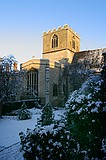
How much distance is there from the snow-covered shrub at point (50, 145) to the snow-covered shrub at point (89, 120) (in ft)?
1.01

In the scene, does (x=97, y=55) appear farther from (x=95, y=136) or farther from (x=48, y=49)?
(x=95, y=136)

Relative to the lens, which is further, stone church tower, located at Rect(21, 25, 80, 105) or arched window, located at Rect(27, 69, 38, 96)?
arched window, located at Rect(27, 69, 38, 96)

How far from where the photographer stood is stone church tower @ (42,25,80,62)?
112 feet

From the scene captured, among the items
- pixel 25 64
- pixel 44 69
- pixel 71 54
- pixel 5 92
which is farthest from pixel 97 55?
pixel 5 92

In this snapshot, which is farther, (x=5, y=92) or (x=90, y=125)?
(x=5, y=92)

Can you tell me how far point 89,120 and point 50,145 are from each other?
1.26m

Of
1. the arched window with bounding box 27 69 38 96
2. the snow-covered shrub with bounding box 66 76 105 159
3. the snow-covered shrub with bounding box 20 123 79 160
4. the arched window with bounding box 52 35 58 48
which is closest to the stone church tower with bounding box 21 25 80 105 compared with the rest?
the arched window with bounding box 27 69 38 96

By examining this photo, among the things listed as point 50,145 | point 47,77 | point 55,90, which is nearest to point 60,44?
point 47,77

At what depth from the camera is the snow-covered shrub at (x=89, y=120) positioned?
17.3ft

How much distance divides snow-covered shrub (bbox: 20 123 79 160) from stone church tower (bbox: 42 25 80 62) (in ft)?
91.8

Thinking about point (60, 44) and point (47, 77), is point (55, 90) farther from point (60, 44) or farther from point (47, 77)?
point (60, 44)

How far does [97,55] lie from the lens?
31.3m

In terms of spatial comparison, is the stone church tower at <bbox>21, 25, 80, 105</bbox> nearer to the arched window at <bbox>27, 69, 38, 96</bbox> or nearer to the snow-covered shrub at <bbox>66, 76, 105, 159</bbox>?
the arched window at <bbox>27, 69, 38, 96</bbox>

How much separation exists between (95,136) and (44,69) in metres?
22.6
